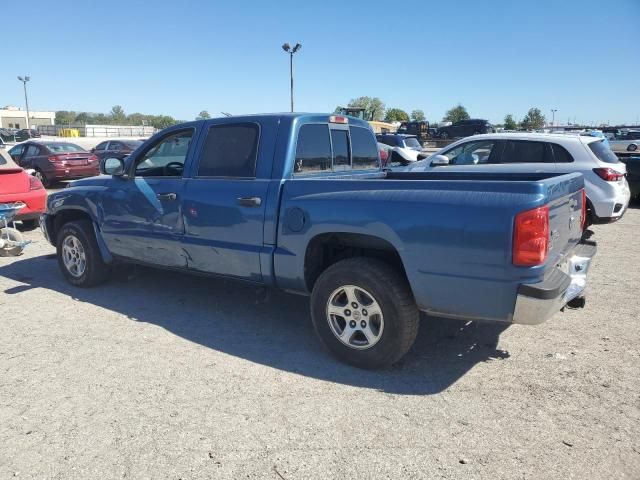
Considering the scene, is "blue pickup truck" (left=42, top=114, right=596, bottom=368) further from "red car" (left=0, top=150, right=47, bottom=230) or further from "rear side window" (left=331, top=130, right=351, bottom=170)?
"red car" (left=0, top=150, right=47, bottom=230)

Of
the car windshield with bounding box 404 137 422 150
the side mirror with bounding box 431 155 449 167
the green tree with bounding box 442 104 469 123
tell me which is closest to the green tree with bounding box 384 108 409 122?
the green tree with bounding box 442 104 469 123

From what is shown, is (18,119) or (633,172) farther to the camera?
(18,119)

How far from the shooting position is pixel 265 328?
4730 mm

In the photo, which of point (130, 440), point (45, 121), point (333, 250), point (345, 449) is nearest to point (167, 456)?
point (130, 440)

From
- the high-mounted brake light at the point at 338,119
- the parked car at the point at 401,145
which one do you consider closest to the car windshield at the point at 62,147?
the parked car at the point at 401,145

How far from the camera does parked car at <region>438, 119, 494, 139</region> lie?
3638 centimetres

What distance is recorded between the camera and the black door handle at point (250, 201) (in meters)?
4.24

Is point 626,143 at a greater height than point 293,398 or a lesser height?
greater

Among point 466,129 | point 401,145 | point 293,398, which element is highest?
point 466,129

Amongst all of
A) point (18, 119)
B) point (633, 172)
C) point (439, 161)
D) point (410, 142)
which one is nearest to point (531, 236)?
point (439, 161)

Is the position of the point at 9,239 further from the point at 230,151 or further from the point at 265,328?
the point at 265,328

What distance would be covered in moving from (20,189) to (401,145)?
15.9 meters

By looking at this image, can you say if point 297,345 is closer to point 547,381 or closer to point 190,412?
point 190,412

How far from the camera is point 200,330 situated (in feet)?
15.3
